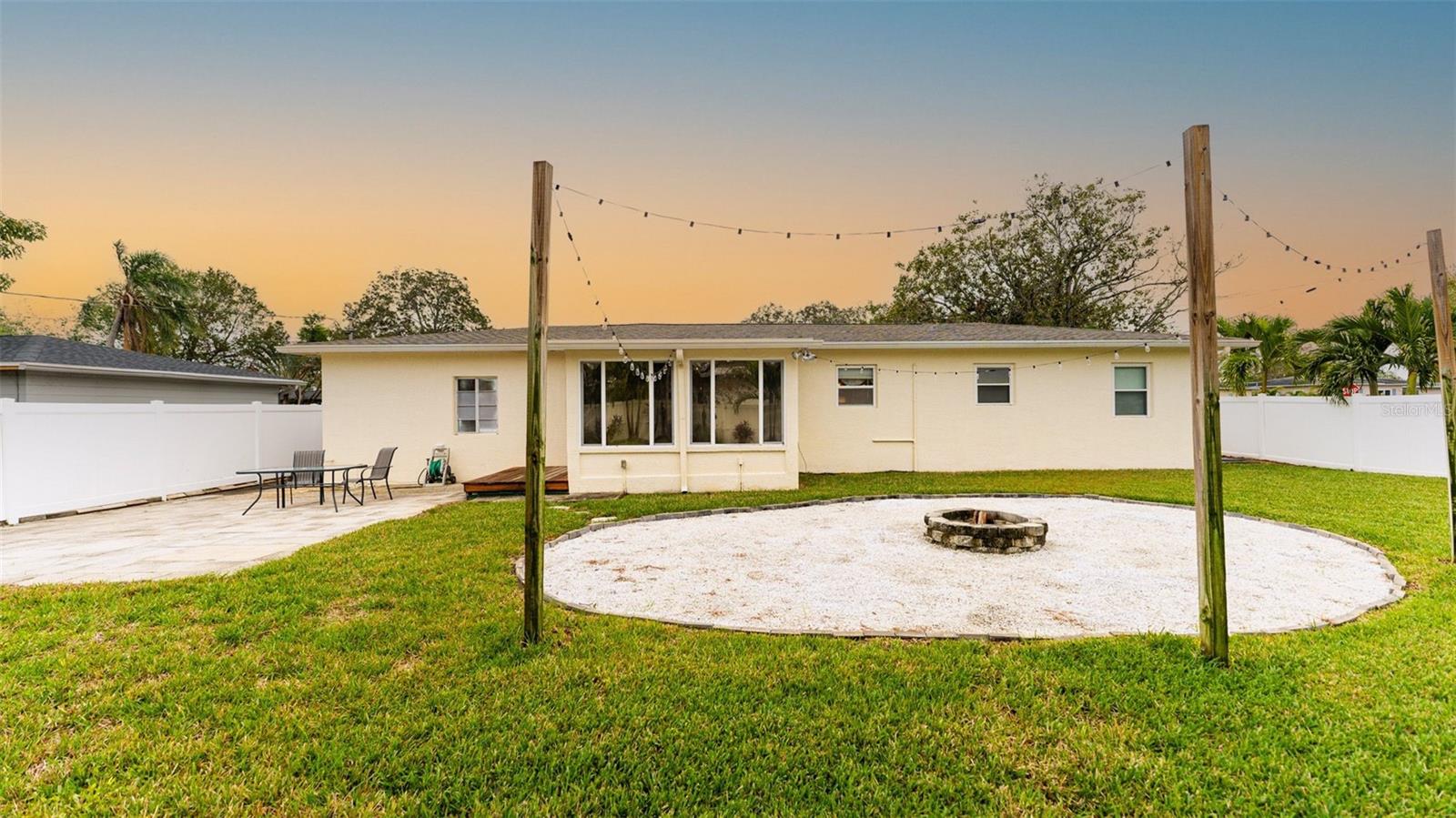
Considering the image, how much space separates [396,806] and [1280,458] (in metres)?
17.5

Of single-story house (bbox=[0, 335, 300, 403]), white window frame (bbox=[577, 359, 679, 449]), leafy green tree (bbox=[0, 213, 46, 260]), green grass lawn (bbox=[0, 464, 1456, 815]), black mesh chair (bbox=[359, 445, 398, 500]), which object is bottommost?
green grass lawn (bbox=[0, 464, 1456, 815])

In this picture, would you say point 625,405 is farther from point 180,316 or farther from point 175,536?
point 180,316

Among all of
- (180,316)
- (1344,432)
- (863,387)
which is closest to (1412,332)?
(1344,432)

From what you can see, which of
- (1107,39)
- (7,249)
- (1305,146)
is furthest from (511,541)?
(7,249)

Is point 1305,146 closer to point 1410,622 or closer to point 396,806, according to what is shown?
point 1410,622

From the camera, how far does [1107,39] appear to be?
10.2 meters

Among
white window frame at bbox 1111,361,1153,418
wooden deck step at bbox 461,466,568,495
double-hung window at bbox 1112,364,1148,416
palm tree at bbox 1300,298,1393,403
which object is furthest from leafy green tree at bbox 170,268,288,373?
palm tree at bbox 1300,298,1393,403

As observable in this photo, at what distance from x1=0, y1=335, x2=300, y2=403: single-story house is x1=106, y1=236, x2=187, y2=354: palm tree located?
26.4 feet

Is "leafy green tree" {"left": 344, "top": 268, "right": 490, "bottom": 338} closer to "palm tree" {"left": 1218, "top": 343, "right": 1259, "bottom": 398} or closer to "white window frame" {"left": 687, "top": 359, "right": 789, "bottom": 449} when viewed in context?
"white window frame" {"left": 687, "top": 359, "right": 789, "bottom": 449}

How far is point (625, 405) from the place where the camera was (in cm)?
927

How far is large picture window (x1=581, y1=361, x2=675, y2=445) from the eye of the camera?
30.2 ft

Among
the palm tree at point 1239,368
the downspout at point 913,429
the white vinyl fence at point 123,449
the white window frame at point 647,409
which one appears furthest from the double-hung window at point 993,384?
the white vinyl fence at point 123,449

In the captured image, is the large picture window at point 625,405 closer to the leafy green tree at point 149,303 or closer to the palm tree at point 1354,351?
the palm tree at point 1354,351

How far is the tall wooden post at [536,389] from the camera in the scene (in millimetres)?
3135
